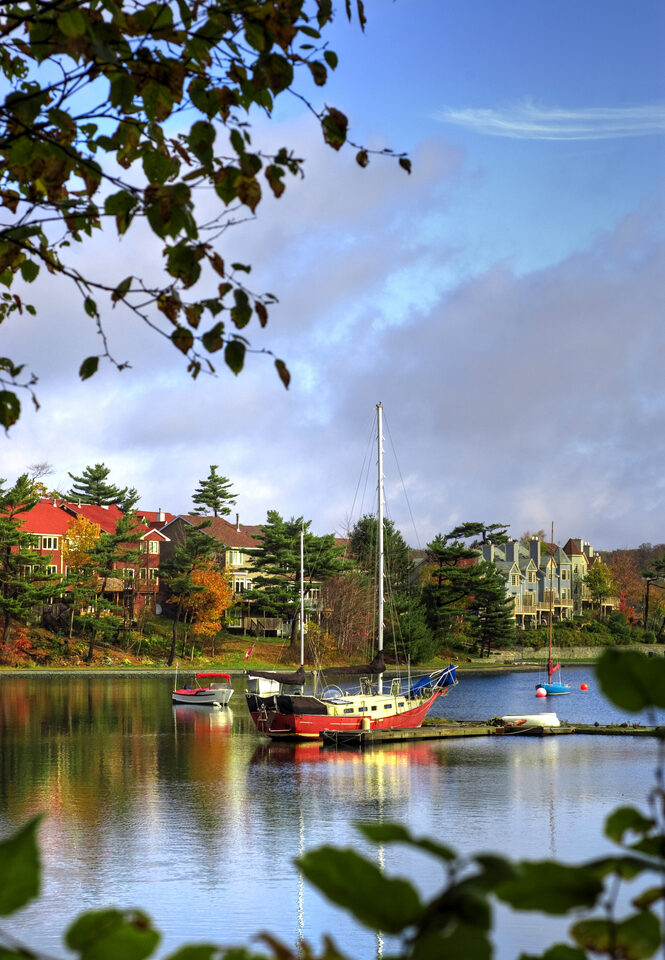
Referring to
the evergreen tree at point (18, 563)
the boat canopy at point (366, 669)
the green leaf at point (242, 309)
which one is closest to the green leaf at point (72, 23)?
the green leaf at point (242, 309)

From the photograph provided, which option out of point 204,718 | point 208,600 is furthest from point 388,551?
point 204,718

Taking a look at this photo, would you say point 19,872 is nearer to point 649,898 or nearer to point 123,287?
point 649,898

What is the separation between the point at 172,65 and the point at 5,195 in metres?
1.73

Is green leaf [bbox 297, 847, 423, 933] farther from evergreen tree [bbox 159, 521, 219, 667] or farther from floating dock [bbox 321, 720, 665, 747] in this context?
evergreen tree [bbox 159, 521, 219, 667]

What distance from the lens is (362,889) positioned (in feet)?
3.28

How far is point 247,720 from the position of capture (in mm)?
46375

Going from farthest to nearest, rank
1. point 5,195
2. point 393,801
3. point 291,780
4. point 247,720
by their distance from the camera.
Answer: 1. point 247,720
2. point 291,780
3. point 393,801
4. point 5,195

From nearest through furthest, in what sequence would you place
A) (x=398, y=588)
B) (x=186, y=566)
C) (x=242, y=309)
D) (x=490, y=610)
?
(x=242, y=309) → (x=186, y=566) → (x=398, y=588) → (x=490, y=610)

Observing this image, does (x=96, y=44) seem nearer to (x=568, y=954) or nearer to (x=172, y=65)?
(x=172, y=65)

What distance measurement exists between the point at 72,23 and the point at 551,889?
8.71ft

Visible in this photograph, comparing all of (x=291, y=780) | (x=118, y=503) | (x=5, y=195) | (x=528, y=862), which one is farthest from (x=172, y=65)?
(x=118, y=503)

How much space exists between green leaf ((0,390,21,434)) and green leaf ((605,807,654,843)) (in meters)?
2.73

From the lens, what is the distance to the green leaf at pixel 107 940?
1.05m

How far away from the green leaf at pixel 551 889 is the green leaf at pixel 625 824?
0.85 ft
